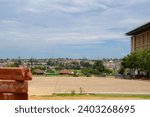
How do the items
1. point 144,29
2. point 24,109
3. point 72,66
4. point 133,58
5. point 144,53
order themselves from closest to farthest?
point 24,109
point 144,53
point 133,58
point 72,66
point 144,29

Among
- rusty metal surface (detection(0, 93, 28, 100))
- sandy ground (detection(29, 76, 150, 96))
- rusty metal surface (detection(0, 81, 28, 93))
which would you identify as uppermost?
rusty metal surface (detection(0, 81, 28, 93))

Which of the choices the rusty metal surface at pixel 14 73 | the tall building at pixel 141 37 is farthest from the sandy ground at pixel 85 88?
the tall building at pixel 141 37

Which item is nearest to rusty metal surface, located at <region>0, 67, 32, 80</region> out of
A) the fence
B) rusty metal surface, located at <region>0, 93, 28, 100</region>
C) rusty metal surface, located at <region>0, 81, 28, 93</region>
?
the fence

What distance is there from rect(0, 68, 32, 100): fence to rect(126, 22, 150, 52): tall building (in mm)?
70702

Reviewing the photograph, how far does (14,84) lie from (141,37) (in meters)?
84.9

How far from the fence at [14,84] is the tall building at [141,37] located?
70.7 metres

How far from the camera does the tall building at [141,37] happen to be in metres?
83.6

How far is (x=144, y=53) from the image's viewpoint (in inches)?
2640

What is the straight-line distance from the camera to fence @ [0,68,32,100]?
8.77 meters

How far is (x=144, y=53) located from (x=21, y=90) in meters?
59.4

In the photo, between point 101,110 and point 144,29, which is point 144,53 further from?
point 101,110

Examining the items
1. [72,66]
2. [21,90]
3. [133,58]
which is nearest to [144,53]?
[133,58]

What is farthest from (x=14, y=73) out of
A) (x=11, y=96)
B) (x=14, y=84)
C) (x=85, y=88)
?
(x=85, y=88)

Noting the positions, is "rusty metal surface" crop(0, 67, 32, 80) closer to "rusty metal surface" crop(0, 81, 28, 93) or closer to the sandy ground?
"rusty metal surface" crop(0, 81, 28, 93)
